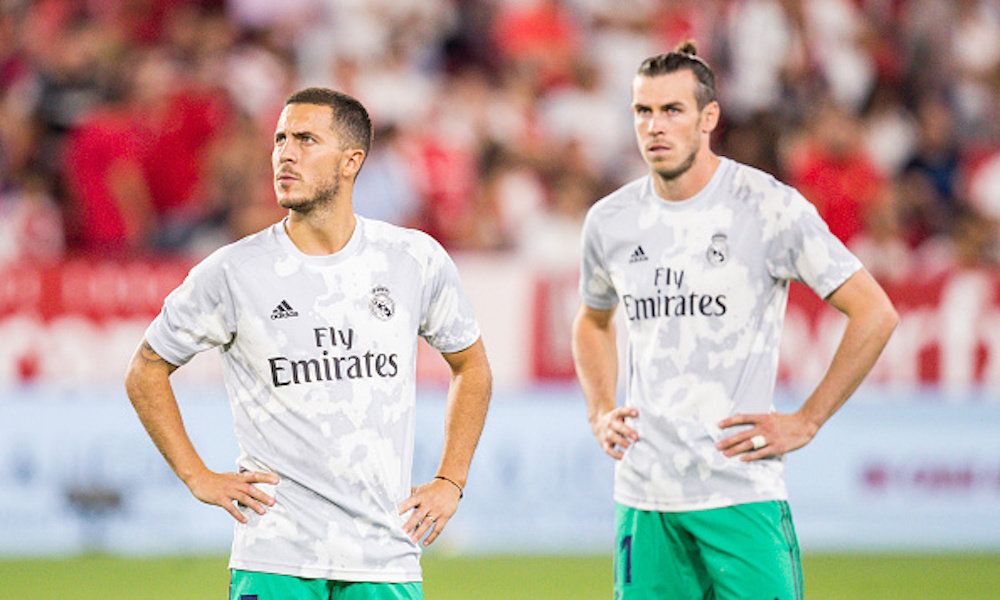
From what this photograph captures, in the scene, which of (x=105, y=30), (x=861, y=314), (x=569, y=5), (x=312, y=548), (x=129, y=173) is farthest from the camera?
(x=569, y=5)

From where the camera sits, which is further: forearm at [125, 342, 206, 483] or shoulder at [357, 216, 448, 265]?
shoulder at [357, 216, 448, 265]

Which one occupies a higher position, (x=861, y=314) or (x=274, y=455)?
(x=861, y=314)

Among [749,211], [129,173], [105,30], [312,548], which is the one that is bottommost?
[312,548]

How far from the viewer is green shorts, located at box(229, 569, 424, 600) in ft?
17.4

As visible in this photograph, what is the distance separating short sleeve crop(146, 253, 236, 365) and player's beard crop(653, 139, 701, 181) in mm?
1671

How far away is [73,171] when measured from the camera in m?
13.0

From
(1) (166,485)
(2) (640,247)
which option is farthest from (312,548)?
(1) (166,485)

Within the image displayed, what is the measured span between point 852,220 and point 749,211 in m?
7.65

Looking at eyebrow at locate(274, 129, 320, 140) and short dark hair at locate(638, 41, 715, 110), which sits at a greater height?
short dark hair at locate(638, 41, 715, 110)

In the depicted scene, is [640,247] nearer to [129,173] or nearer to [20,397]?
[20,397]

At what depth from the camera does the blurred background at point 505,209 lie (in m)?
11.8

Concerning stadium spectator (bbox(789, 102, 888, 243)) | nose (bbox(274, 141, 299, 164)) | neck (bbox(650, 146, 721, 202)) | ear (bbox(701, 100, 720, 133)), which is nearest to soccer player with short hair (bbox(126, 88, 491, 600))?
nose (bbox(274, 141, 299, 164))

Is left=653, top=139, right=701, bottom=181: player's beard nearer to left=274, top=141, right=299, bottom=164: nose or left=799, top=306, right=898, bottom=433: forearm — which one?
left=799, top=306, right=898, bottom=433: forearm

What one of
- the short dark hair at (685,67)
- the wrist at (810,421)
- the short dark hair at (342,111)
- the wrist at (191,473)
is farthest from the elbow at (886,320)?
the wrist at (191,473)
